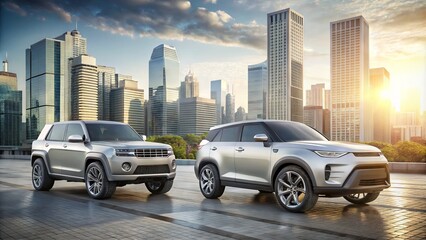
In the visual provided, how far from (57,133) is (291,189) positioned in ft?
23.4

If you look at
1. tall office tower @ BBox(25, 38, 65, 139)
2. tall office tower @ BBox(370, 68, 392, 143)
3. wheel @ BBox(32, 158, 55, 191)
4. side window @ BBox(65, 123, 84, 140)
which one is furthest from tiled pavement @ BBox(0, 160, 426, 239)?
tall office tower @ BBox(370, 68, 392, 143)

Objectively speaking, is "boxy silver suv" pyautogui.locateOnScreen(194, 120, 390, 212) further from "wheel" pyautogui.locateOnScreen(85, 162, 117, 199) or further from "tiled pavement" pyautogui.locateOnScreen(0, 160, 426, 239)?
"wheel" pyautogui.locateOnScreen(85, 162, 117, 199)

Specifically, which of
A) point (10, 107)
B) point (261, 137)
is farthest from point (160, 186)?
point (10, 107)

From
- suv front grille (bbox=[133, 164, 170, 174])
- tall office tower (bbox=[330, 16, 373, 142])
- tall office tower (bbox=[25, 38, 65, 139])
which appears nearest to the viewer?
suv front grille (bbox=[133, 164, 170, 174])

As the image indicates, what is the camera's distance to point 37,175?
41.0 feet

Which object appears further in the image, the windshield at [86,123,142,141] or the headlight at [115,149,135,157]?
the windshield at [86,123,142,141]

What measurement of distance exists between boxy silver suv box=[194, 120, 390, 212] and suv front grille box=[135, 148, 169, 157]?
89cm

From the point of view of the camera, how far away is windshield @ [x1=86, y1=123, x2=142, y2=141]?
11.2m

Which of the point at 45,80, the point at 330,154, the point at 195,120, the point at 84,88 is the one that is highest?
the point at 45,80

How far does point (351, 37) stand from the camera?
584 feet

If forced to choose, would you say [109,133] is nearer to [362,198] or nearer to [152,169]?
[152,169]

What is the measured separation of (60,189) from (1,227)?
6056 mm

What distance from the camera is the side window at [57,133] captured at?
12027 millimetres

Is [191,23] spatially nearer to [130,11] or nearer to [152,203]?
[130,11]
